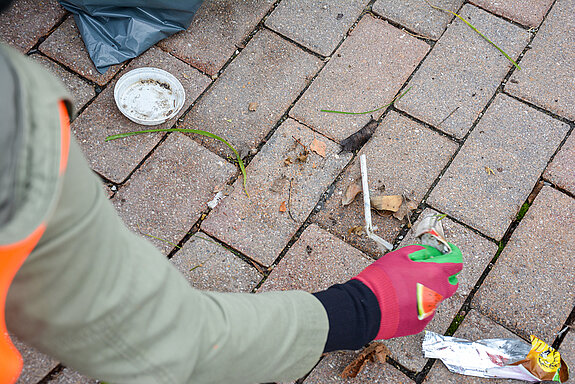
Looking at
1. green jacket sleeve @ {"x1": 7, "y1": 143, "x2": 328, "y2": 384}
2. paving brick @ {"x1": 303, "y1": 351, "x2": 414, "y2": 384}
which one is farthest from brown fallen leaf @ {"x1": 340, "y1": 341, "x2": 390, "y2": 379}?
green jacket sleeve @ {"x1": 7, "y1": 143, "x2": 328, "y2": 384}

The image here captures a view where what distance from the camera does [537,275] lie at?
1.92 m

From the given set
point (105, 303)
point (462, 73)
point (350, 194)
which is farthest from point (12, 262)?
point (462, 73)

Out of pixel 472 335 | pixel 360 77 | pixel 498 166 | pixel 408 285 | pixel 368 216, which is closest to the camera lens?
pixel 408 285

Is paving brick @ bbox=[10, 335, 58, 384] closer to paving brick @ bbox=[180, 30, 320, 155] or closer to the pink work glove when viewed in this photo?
paving brick @ bbox=[180, 30, 320, 155]

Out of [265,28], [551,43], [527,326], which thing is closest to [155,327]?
[527,326]

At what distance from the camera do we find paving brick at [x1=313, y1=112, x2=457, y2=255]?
1993 millimetres

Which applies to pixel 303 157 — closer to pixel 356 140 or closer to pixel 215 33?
pixel 356 140

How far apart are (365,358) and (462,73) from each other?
1.30 m

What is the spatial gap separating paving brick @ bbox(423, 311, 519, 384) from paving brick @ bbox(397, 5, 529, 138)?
760 millimetres

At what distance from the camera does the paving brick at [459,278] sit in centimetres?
181

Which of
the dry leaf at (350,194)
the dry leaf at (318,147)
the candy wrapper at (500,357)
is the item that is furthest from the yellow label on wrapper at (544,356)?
the dry leaf at (318,147)

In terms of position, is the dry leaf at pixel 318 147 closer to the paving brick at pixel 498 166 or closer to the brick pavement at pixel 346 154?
the brick pavement at pixel 346 154

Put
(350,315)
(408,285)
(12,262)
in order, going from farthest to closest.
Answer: (408,285), (350,315), (12,262)

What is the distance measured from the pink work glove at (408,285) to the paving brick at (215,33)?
1126 millimetres
